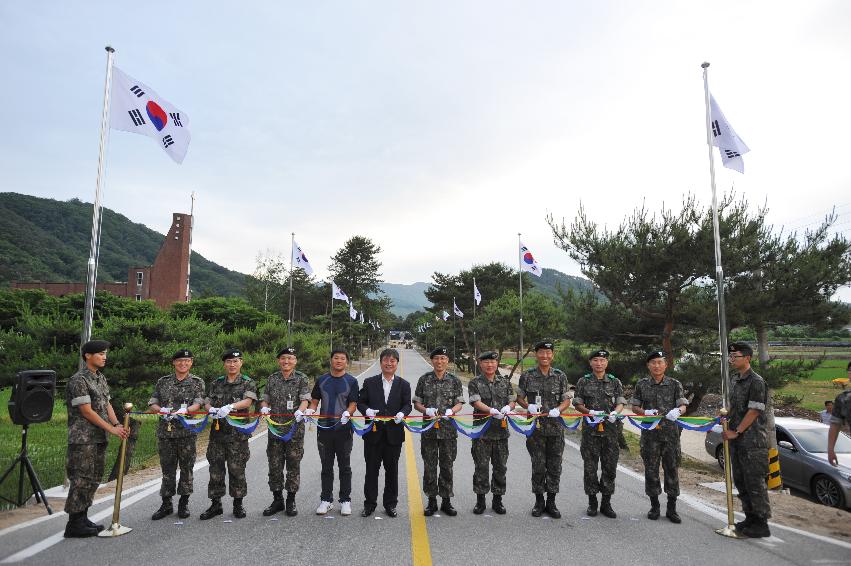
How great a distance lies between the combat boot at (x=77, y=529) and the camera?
5.10m

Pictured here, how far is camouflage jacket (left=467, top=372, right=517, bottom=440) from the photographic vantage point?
245 inches

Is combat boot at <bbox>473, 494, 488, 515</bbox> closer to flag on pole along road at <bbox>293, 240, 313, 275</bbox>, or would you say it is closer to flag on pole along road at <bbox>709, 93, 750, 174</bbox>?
flag on pole along road at <bbox>709, 93, 750, 174</bbox>

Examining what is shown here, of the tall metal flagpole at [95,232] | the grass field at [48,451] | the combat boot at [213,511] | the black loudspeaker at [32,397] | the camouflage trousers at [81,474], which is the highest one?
the tall metal flagpole at [95,232]

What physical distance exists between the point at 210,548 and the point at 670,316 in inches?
447

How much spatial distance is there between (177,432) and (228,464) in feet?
2.36

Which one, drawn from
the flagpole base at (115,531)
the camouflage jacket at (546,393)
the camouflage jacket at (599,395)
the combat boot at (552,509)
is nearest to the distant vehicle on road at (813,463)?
the camouflage jacket at (599,395)

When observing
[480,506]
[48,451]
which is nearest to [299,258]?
[48,451]

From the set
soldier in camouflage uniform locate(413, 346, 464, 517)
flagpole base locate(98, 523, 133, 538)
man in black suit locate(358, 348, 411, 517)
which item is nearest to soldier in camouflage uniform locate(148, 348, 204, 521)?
flagpole base locate(98, 523, 133, 538)

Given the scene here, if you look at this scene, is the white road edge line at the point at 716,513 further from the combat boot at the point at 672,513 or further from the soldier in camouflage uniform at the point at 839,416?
the soldier in camouflage uniform at the point at 839,416

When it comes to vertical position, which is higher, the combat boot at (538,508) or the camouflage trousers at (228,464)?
the camouflage trousers at (228,464)

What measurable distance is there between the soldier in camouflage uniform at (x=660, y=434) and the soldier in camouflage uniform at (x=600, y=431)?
32cm

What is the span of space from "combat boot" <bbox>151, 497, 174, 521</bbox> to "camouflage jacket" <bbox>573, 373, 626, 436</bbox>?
4.97m

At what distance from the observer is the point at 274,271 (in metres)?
71.3

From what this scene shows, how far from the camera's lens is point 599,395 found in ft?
21.2
